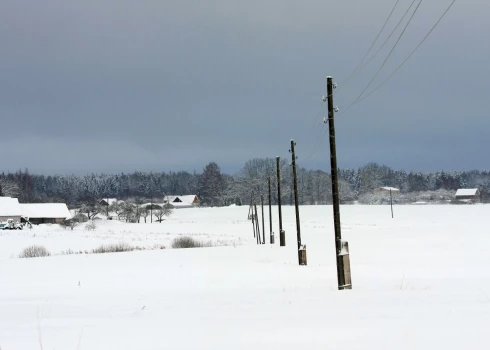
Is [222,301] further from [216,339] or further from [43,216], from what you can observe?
[43,216]

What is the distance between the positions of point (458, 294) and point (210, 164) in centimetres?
15170

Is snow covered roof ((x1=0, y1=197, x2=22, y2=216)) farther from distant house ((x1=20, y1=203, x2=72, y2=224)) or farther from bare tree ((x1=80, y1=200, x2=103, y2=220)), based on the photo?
bare tree ((x1=80, y1=200, x2=103, y2=220))

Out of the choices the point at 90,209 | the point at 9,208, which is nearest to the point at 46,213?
the point at 90,209

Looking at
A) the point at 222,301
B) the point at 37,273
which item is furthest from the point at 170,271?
the point at 222,301

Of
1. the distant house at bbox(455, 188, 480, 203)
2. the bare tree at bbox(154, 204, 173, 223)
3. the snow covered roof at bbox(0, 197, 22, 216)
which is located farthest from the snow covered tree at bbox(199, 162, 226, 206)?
the distant house at bbox(455, 188, 480, 203)

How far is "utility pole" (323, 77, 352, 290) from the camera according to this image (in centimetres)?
1166

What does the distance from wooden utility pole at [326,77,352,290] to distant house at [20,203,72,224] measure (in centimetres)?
10106

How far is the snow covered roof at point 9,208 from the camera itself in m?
94.6

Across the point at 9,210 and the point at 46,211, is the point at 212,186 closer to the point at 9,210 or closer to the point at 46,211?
the point at 46,211

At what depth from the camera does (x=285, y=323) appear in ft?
20.2

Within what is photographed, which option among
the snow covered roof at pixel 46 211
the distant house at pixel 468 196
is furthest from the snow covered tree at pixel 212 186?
the distant house at pixel 468 196

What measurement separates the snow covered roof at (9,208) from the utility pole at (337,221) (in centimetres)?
9431

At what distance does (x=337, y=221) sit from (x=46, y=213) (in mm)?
104368

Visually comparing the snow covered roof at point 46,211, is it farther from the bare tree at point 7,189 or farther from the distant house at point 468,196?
the distant house at point 468,196
